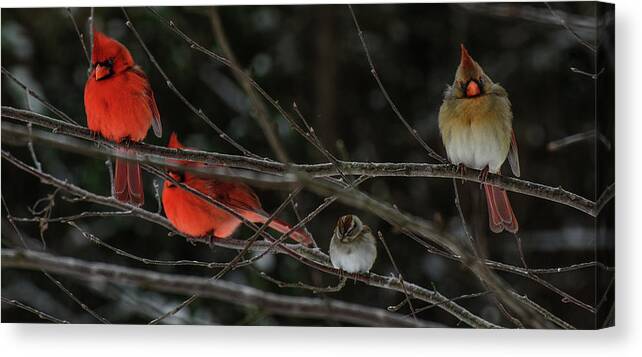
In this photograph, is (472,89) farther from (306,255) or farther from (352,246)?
(306,255)

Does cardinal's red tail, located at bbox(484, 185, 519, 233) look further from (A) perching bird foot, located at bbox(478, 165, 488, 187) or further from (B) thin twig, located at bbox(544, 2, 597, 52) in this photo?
(B) thin twig, located at bbox(544, 2, 597, 52)

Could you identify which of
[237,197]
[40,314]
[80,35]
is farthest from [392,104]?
[40,314]

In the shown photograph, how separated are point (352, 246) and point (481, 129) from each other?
601 mm

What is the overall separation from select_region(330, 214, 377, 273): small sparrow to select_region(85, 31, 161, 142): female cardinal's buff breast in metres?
0.75

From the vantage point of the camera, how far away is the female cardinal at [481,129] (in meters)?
2.91

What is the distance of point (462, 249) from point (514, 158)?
1665mm

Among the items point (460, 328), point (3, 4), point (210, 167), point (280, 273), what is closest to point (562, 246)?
point (460, 328)

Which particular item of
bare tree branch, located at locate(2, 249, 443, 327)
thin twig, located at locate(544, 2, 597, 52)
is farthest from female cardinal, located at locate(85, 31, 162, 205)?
thin twig, located at locate(544, 2, 597, 52)

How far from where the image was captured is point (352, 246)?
3.02 meters

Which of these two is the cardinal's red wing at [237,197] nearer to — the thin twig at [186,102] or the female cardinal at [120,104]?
the thin twig at [186,102]

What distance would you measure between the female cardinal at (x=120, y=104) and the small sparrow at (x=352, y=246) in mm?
739

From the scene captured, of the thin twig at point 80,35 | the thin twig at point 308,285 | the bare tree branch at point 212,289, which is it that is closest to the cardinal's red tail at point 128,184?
the bare tree branch at point 212,289

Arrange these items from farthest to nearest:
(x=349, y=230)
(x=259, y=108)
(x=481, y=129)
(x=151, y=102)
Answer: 1. (x=151, y=102)
2. (x=349, y=230)
3. (x=481, y=129)
4. (x=259, y=108)

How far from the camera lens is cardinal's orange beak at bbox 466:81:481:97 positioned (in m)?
2.95
